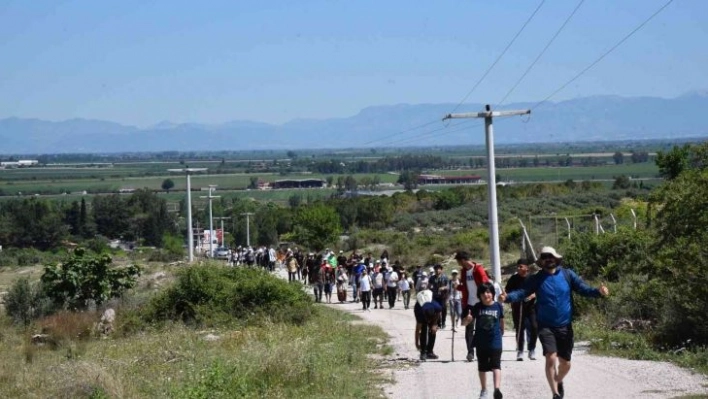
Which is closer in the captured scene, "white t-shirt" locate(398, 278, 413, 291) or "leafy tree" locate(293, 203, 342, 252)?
"white t-shirt" locate(398, 278, 413, 291)

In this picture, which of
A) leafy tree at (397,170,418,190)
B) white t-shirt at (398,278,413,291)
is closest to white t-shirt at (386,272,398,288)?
white t-shirt at (398,278,413,291)

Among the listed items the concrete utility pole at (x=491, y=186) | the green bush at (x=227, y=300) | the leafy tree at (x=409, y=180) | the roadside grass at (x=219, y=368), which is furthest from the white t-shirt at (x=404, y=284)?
the leafy tree at (x=409, y=180)

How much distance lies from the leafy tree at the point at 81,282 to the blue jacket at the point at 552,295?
76.0ft

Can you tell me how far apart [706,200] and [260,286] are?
39.0 feet

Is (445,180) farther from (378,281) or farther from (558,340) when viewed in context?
(558,340)

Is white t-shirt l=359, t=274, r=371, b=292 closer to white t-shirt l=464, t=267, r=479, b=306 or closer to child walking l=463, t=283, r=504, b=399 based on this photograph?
white t-shirt l=464, t=267, r=479, b=306

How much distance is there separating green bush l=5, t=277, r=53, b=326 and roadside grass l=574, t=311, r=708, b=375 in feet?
61.2

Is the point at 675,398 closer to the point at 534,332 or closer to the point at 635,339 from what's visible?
the point at 534,332

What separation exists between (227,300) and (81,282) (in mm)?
7918

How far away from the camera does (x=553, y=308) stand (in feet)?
39.5

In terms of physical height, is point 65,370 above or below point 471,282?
below

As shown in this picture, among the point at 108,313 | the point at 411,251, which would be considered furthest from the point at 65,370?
the point at 411,251

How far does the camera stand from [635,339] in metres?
17.6

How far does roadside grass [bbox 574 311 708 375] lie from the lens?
15164 millimetres
